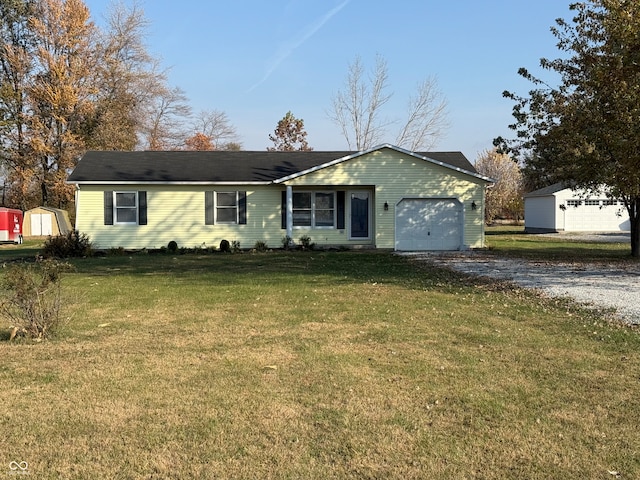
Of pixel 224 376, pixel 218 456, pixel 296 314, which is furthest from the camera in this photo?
pixel 296 314

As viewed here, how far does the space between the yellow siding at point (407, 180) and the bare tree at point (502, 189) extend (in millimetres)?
22816

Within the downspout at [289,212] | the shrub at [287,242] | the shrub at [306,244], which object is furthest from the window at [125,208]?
the shrub at [306,244]

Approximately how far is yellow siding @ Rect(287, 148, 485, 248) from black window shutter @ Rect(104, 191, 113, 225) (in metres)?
7.19

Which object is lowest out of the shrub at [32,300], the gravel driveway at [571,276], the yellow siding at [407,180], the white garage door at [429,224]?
the gravel driveway at [571,276]

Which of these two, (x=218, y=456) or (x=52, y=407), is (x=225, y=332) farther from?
(x=218, y=456)

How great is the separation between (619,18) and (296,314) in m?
9.12

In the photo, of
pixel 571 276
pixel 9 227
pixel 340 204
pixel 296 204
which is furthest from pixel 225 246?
pixel 9 227

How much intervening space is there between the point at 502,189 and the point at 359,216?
35075mm

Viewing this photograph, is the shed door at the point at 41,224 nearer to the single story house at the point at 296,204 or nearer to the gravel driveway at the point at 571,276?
the single story house at the point at 296,204

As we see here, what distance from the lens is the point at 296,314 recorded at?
781cm

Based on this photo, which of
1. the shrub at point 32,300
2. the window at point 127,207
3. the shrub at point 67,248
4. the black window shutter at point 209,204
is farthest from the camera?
the black window shutter at point 209,204

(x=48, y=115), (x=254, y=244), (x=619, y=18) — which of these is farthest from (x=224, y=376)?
(x=48, y=115)

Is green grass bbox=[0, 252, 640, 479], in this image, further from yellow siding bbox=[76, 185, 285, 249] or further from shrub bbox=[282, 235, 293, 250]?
yellow siding bbox=[76, 185, 285, 249]

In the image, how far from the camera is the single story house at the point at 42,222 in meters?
32.1
